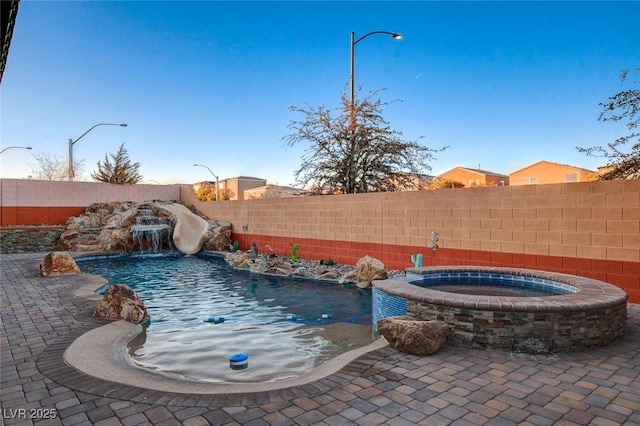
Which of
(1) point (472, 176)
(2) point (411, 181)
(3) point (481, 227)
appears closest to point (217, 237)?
(2) point (411, 181)

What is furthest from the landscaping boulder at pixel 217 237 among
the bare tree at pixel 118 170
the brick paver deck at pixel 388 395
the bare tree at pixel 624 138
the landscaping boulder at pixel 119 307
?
the bare tree at pixel 624 138

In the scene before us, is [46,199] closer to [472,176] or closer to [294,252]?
[294,252]

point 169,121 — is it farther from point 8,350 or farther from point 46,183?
point 8,350

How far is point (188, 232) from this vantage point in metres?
17.7

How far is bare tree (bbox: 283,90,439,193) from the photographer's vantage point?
49.4 feet

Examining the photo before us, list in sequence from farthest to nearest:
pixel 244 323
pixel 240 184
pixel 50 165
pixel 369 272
→ pixel 240 184 → pixel 50 165 → pixel 369 272 → pixel 244 323

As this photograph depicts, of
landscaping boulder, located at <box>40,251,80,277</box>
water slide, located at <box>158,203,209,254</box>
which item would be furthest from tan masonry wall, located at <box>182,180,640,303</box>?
landscaping boulder, located at <box>40,251,80,277</box>

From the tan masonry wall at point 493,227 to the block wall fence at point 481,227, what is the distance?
0.02m

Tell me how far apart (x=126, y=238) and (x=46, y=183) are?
24.6 ft

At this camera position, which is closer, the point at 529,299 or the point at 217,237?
the point at 529,299

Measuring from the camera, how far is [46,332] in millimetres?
4789

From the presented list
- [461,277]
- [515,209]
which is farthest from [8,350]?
[515,209]

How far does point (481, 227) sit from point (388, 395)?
20.2 ft

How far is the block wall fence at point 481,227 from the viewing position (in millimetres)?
6387
